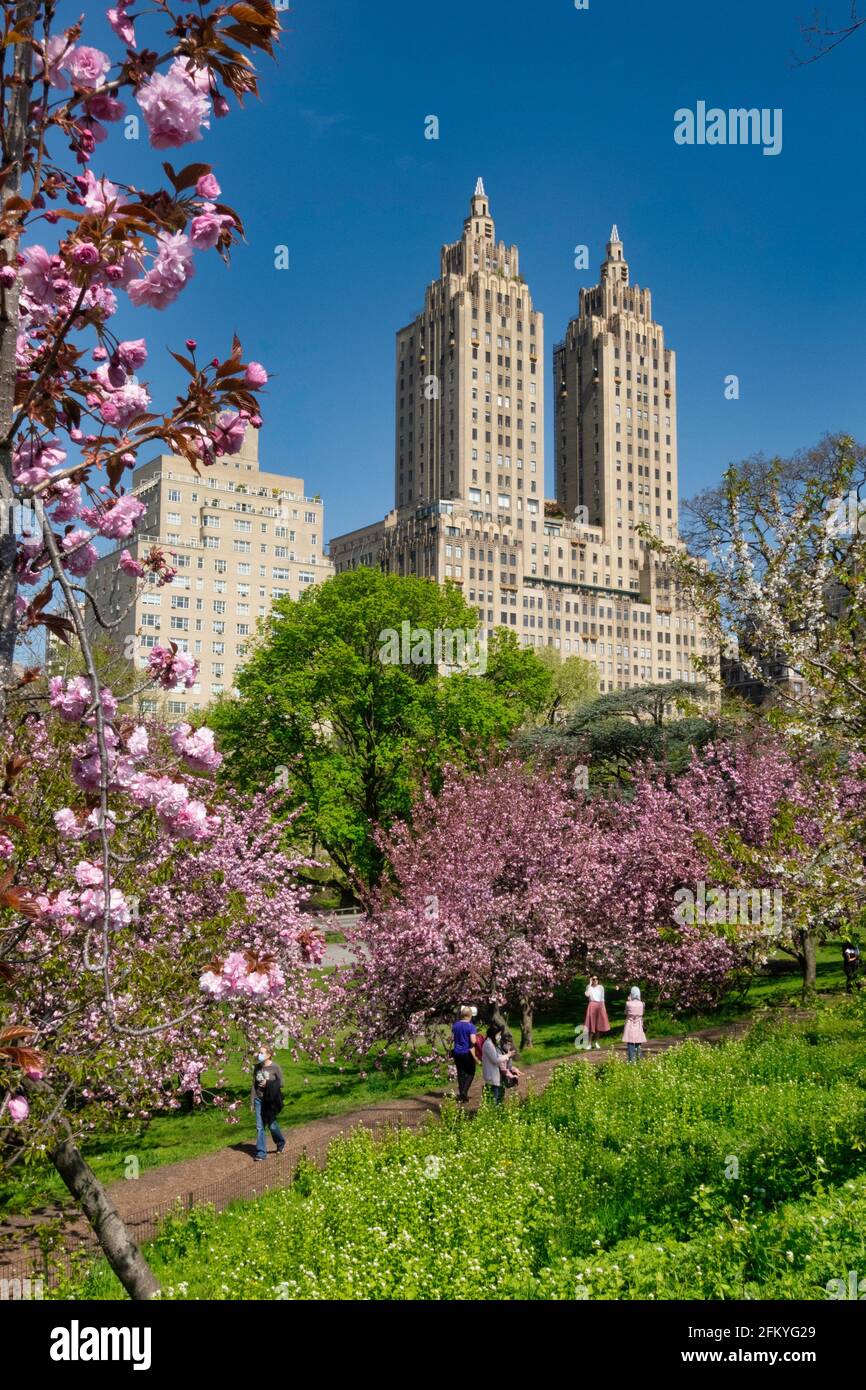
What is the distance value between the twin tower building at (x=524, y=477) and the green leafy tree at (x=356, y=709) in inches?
3104

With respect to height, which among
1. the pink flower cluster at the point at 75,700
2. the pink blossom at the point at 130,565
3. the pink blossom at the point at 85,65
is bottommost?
the pink flower cluster at the point at 75,700

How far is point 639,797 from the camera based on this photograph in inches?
1144

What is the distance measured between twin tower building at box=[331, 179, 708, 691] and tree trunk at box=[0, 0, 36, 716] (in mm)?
119605

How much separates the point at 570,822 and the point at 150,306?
21.5 metres

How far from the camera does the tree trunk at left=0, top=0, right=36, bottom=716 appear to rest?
12.8ft

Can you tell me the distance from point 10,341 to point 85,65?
3.93 feet

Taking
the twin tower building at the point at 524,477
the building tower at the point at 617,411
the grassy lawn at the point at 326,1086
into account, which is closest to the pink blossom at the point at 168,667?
the grassy lawn at the point at 326,1086

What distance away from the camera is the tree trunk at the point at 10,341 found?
154 inches

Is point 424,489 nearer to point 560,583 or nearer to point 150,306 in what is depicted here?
point 560,583

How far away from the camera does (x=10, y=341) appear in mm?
4039

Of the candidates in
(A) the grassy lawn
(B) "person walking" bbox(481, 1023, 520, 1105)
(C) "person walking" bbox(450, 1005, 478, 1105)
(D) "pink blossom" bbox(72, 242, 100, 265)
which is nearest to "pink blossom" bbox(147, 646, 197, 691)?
(D) "pink blossom" bbox(72, 242, 100, 265)

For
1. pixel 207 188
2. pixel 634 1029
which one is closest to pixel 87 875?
pixel 207 188

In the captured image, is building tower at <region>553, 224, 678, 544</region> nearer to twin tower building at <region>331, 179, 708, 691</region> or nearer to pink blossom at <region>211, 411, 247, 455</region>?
twin tower building at <region>331, 179, 708, 691</region>

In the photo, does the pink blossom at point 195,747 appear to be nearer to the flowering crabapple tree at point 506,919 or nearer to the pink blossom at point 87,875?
the pink blossom at point 87,875
